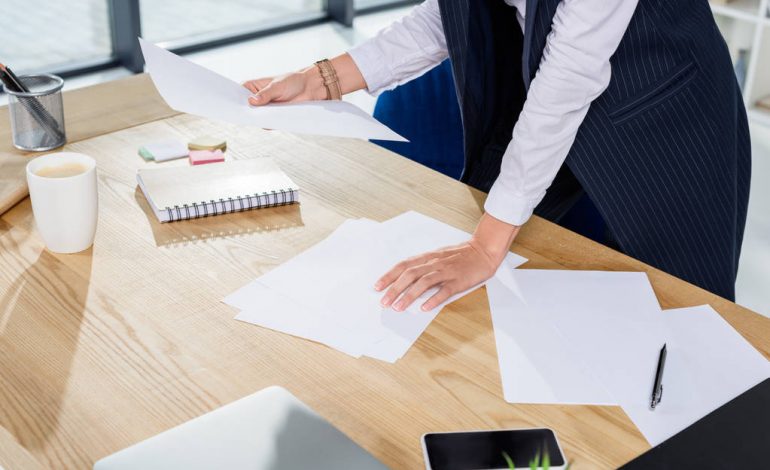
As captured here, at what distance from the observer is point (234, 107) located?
144 cm

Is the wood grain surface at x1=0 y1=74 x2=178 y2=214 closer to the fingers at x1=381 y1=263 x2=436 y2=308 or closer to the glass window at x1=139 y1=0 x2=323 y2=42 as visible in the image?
the fingers at x1=381 y1=263 x2=436 y2=308

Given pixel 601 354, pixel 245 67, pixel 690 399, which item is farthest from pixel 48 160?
pixel 245 67

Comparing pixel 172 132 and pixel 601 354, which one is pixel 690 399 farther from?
pixel 172 132

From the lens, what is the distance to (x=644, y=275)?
129cm

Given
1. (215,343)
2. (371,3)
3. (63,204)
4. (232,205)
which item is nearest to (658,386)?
(215,343)

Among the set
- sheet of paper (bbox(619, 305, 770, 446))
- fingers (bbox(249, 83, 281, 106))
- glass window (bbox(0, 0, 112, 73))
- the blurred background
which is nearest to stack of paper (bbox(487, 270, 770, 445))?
sheet of paper (bbox(619, 305, 770, 446))

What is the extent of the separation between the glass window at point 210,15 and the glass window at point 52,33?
256 millimetres

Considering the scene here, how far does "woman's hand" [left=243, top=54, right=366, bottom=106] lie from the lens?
1.51 m

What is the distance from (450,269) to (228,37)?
3798mm

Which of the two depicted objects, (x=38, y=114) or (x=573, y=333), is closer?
(x=573, y=333)

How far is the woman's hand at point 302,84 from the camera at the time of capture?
4.96 feet

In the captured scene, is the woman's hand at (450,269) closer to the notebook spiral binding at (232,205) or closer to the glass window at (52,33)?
the notebook spiral binding at (232,205)

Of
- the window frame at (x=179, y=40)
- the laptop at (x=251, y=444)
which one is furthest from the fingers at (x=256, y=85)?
the window frame at (x=179, y=40)

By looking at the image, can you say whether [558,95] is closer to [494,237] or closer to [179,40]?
[494,237]
